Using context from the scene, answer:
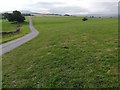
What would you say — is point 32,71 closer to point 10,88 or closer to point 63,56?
point 10,88

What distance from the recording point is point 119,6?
22.8 m

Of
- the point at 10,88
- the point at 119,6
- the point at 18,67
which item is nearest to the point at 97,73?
the point at 10,88

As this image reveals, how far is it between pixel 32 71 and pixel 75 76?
121 inches

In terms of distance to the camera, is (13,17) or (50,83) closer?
(50,83)

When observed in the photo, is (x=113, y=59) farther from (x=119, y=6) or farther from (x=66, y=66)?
(x=119, y=6)

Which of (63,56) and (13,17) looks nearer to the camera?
(63,56)

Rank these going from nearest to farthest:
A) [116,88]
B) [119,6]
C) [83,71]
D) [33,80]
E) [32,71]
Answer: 1. [116,88]
2. [33,80]
3. [83,71]
4. [32,71]
5. [119,6]

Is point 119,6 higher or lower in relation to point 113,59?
higher

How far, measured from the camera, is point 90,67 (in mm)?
13570

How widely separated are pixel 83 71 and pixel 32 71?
126 inches

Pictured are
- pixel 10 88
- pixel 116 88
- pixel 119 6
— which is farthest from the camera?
pixel 119 6

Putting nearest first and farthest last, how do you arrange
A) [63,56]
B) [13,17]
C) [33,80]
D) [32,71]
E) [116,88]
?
1. [116,88]
2. [33,80]
3. [32,71]
4. [63,56]
5. [13,17]

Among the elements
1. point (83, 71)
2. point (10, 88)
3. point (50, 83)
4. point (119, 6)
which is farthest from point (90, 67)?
point (119, 6)

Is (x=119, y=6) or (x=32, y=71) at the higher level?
(x=119, y=6)
